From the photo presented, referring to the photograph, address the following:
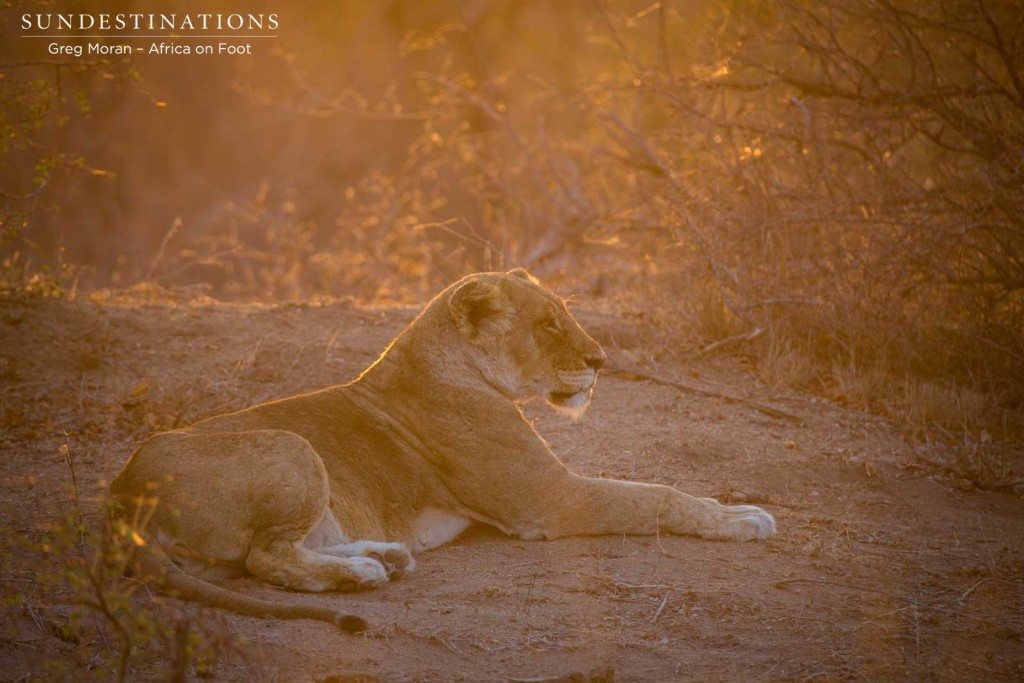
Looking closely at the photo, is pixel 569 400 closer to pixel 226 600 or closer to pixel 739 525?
pixel 739 525

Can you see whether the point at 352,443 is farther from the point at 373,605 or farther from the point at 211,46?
the point at 211,46

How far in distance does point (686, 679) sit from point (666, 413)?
354 centimetres

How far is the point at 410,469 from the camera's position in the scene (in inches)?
187

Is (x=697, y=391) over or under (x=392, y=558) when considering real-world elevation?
over

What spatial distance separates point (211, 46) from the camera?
782 inches

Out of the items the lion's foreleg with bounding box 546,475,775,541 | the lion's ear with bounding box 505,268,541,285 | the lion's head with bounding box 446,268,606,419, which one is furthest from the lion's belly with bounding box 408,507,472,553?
the lion's ear with bounding box 505,268,541,285

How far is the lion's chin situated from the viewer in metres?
5.13

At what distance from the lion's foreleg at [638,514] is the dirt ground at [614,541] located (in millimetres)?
79

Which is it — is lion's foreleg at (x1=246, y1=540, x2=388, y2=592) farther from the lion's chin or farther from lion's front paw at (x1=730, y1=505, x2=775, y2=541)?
lion's front paw at (x1=730, y1=505, x2=775, y2=541)

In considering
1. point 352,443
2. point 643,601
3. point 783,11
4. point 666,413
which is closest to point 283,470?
point 352,443

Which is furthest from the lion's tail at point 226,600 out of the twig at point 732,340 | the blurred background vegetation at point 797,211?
the twig at point 732,340

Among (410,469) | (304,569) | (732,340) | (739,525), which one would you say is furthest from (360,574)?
(732,340)

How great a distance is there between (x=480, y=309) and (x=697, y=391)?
8.91 ft

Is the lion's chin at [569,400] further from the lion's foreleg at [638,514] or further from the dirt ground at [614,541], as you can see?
the dirt ground at [614,541]
